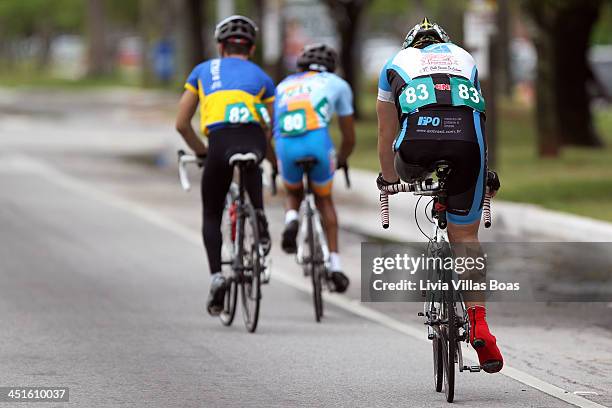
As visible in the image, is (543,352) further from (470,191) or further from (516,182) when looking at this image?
(516,182)

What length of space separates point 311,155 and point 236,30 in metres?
1.21

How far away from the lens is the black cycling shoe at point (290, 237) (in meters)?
11.7

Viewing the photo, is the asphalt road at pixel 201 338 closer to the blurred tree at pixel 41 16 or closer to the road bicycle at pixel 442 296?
the road bicycle at pixel 442 296

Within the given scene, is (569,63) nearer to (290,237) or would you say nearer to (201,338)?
(290,237)

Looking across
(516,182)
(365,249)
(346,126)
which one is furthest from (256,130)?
(516,182)

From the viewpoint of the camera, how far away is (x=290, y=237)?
460 inches

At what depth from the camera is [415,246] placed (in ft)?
51.4

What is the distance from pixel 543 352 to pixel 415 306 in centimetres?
222

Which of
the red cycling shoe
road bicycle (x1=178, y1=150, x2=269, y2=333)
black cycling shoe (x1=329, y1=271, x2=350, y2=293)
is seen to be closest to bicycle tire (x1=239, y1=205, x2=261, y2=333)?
road bicycle (x1=178, y1=150, x2=269, y2=333)

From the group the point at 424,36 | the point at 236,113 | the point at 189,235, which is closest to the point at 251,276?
the point at 236,113

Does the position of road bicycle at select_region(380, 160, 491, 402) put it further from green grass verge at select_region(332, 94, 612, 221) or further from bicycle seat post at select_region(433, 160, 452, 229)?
green grass verge at select_region(332, 94, 612, 221)

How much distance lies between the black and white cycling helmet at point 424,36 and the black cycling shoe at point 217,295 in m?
2.72

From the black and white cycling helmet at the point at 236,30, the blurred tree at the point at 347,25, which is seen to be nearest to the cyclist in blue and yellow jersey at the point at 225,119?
the black and white cycling helmet at the point at 236,30

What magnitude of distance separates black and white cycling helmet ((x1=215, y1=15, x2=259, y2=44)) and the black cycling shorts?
2903mm
